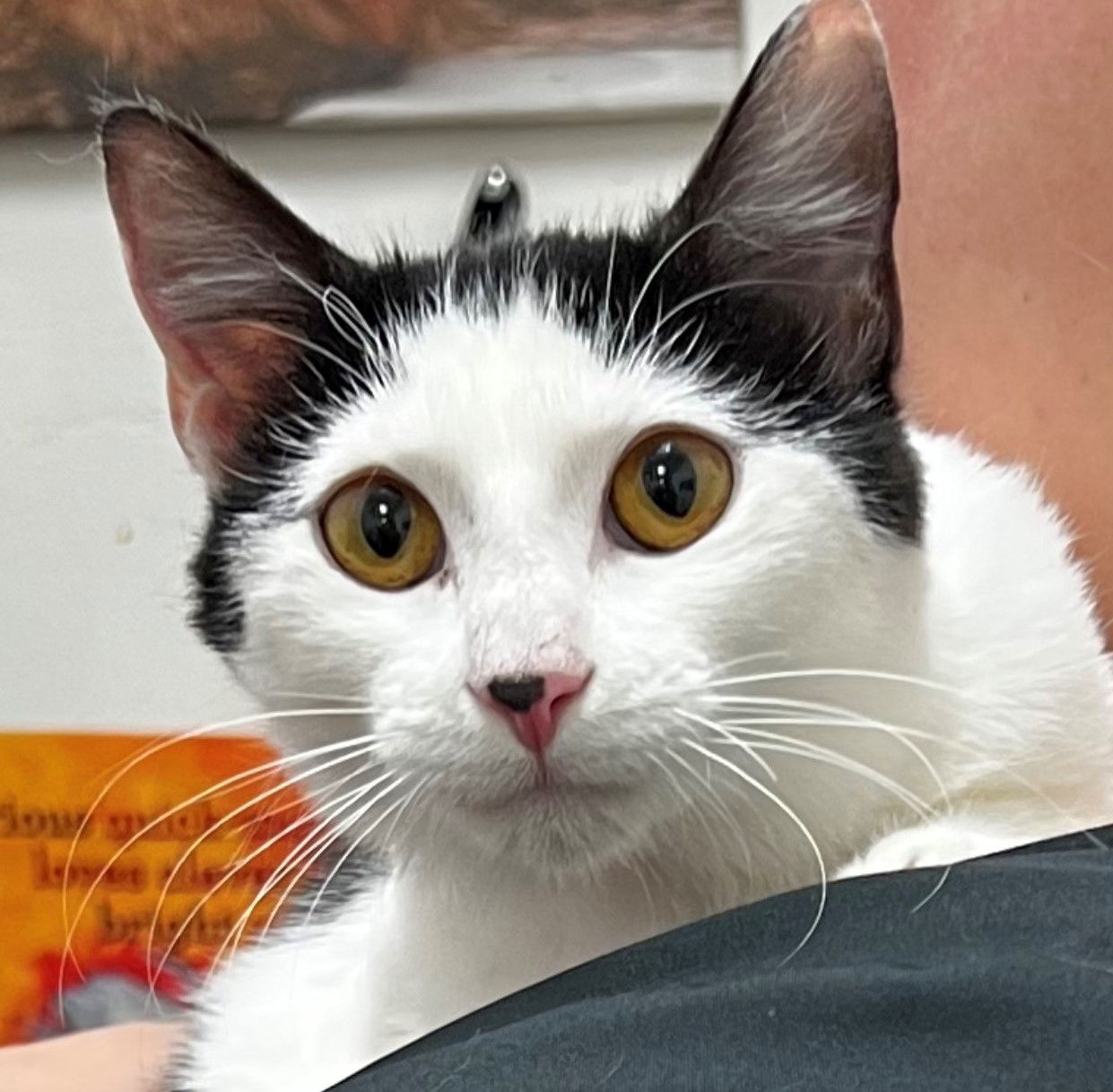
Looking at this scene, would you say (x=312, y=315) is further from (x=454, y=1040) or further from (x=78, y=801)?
(x=78, y=801)

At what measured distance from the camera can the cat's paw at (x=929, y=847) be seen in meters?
0.52

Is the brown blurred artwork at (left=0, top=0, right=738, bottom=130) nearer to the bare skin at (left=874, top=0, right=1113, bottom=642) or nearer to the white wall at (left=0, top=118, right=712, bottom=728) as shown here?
the white wall at (left=0, top=118, right=712, bottom=728)

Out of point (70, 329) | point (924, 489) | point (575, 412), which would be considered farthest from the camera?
point (70, 329)

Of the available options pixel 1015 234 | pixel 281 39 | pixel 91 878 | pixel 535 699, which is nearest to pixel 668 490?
pixel 535 699

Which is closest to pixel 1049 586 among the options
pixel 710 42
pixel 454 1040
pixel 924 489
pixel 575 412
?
pixel 924 489

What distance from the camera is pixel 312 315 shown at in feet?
2.15

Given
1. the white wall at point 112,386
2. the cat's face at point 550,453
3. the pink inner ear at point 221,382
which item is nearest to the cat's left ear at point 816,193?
the cat's face at point 550,453

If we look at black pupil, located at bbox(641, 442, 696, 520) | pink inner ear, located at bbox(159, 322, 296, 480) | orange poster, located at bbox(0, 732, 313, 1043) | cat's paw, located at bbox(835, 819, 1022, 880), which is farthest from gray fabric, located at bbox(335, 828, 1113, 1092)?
orange poster, located at bbox(0, 732, 313, 1043)

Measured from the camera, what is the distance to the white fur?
49cm

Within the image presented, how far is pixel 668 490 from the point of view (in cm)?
53

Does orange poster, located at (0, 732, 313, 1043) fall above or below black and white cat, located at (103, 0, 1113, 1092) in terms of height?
below

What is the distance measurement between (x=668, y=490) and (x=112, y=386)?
96 cm

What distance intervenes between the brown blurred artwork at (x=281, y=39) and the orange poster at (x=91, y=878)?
612mm

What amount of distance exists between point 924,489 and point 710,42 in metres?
0.73
